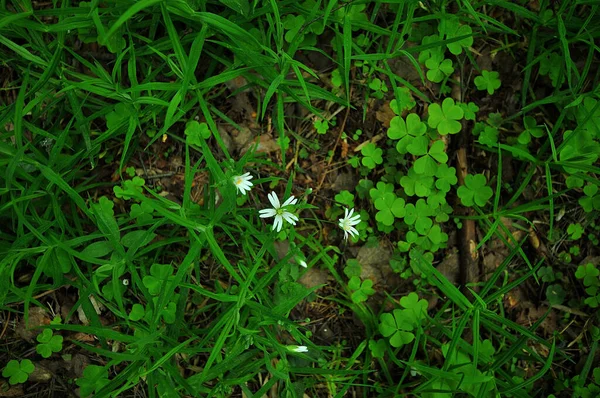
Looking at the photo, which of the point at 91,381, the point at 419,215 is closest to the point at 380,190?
the point at 419,215

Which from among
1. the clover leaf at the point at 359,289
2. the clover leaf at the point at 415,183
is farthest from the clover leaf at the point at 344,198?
the clover leaf at the point at 359,289

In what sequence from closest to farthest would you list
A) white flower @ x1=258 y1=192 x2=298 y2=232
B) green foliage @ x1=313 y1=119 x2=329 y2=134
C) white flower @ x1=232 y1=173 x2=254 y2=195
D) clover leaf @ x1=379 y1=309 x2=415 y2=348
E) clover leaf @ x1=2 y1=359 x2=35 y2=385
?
1. white flower @ x1=232 y1=173 x2=254 y2=195
2. white flower @ x1=258 y1=192 x2=298 y2=232
3. clover leaf @ x1=2 y1=359 x2=35 y2=385
4. clover leaf @ x1=379 y1=309 x2=415 y2=348
5. green foliage @ x1=313 y1=119 x2=329 y2=134

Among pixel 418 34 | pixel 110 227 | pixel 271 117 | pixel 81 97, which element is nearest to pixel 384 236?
pixel 271 117

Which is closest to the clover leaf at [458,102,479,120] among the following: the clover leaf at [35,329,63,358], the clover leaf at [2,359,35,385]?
the clover leaf at [35,329,63,358]

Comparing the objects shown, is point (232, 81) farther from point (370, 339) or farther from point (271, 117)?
point (370, 339)

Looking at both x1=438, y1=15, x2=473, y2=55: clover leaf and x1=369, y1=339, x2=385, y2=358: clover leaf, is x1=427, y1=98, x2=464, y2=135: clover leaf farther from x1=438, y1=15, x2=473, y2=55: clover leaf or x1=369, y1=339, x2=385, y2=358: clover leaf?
x1=369, y1=339, x2=385, y2=358: clover leaf
